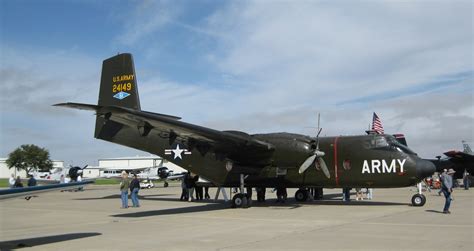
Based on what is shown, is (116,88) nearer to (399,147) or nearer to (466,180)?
(399,147)

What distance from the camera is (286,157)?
19109 mm

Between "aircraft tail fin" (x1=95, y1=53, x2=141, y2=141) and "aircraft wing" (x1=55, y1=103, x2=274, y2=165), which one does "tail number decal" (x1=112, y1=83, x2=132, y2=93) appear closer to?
"aircraft tail fin" (x1=95, y1=53, x2=141, y2=141)

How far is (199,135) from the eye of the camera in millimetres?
18297

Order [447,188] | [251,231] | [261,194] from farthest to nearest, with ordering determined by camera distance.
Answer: [261,194], [447,188], [251,231]

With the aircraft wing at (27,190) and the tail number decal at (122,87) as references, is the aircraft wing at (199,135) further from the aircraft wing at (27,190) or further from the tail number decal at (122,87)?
the aircraft wing at (27,190)

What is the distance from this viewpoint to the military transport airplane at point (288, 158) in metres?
17.9

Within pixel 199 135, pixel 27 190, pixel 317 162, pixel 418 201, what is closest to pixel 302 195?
pixel 317 162

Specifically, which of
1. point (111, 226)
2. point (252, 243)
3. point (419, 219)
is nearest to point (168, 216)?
point (111, 226)

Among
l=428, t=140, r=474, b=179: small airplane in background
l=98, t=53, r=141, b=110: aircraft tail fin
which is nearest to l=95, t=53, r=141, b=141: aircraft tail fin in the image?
l=98, t=53, r=141, b=110: aircraft tail fin

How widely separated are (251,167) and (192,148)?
9.71ft

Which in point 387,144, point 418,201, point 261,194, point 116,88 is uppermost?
point 116,88

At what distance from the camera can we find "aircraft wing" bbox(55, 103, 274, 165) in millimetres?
15942

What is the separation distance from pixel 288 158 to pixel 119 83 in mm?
A: 9531

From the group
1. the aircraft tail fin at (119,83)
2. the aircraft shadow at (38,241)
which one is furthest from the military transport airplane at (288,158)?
the aircraft shadow at (38,241)
